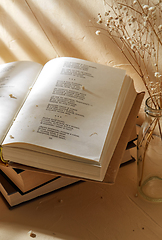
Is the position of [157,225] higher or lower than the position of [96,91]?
lower

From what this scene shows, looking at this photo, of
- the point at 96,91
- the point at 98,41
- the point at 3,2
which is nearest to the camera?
the point at 96,91

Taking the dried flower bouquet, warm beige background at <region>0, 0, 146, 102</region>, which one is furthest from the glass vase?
warm beige background at <region>0, 0, 146, 102</region>

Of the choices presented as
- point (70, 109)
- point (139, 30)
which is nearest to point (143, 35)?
point (139, 30)

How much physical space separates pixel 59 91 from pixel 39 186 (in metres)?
0.28

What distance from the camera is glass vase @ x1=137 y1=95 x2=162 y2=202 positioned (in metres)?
0.67

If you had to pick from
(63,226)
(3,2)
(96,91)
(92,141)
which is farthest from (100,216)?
(3,2)

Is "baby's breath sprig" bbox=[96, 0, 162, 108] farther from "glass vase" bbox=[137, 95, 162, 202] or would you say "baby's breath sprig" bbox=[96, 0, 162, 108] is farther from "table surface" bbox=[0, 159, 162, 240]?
"table surface" bbox=[0, 159, 162, 240]

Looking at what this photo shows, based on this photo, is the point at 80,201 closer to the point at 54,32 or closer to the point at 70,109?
the point at 70,109

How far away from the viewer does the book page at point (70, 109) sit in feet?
1.97

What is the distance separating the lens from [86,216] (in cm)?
69

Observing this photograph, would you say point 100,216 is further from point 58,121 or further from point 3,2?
point 3,2

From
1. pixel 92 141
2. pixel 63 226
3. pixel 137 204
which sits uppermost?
pixel 92 141

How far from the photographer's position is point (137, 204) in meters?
0.72

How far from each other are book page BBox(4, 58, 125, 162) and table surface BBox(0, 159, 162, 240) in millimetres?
207
